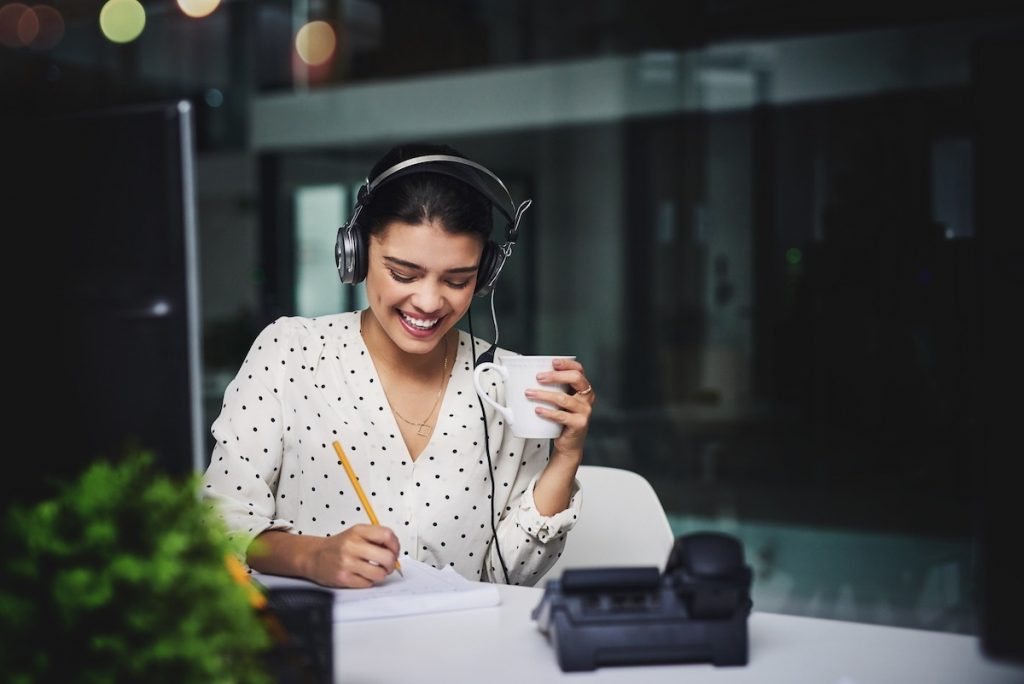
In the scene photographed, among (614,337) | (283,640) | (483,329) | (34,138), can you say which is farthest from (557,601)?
(483,329)

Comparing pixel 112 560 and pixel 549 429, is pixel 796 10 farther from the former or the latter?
pixel 112 560

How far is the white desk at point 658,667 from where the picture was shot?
96cm

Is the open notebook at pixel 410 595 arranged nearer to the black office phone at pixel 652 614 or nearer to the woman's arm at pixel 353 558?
the woman's arm at pixel 353 558

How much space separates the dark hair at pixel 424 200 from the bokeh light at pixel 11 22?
18.6ft

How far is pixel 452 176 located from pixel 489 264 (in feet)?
0.69

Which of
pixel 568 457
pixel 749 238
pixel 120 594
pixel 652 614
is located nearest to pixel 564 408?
pixel 568 457

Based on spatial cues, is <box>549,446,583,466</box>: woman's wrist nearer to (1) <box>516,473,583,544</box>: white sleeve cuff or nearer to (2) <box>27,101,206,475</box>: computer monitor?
(1) <box>516,473,583,544</box>: white sleeve cuff

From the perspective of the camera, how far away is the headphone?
58.7 inches

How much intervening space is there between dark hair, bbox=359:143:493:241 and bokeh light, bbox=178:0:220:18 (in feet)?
18.4

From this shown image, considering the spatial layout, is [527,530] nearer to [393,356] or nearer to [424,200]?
[393,356]

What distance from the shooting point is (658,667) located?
0.99 metres

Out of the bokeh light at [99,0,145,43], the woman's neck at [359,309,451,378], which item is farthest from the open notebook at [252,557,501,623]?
the bokeh light at [99,0,145,43]

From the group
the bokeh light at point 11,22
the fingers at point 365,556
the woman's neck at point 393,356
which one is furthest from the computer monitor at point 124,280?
the bokeh light at point 11,22

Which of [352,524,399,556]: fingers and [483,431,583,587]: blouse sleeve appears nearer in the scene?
[352,524,399,556]: fingers
